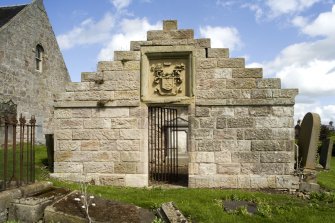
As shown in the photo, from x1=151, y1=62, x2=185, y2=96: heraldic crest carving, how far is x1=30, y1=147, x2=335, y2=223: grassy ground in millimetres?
2613

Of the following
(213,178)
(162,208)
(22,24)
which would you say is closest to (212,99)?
(213,178)

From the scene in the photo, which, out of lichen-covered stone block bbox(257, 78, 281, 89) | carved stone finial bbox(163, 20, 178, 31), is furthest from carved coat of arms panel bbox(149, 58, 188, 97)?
lichen-covered stone block bbox(257, 78, 281, 89)

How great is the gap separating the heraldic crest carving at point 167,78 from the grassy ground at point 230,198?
261 cm

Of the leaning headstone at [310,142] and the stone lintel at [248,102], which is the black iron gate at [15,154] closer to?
the stone lintel at [248,102]

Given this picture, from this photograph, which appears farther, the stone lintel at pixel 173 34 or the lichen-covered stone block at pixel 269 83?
the stone lintel at pixel 173 34

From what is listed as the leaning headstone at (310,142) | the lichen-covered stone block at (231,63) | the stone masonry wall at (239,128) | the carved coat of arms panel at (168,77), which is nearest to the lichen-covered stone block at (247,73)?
the stone masonry wall at (239,128)

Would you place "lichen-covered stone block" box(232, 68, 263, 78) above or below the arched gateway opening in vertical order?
above

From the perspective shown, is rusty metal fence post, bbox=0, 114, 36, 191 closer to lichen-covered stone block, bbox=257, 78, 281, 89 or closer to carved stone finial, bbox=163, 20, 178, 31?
carved stone finial, bbox=163, 20, 178, 31

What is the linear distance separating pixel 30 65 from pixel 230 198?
1476 cm

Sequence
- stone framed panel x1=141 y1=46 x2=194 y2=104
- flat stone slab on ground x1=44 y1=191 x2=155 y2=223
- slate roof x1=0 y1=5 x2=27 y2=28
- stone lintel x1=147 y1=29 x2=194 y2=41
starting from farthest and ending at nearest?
slate roof x1=0 y1=5 x2=27 y2=28
stone lintel x1=147 y1=29 x2=194 y2=41
stone framed panel x1=141 y1=46 x2=194 y2=104
flat stone slab on ground x1=44 y1=191 x2=155 y2=223

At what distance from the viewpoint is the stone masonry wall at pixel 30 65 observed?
16516mm

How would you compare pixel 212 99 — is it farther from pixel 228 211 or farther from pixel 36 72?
pixel 36 72

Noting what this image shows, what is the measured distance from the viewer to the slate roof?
17.3 m

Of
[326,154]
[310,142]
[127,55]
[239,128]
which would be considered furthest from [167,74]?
[326,154]
